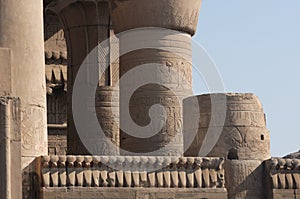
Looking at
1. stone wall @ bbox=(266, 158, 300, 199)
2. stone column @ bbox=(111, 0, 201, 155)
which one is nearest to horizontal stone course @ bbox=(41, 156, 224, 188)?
stone wall @ bbox=(266, 158, 300, 199)

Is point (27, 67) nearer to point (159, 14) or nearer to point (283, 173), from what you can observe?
point (159, 14)

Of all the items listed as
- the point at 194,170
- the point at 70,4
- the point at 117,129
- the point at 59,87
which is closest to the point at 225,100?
the point at 194,170

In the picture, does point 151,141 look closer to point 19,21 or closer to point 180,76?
point 180,76

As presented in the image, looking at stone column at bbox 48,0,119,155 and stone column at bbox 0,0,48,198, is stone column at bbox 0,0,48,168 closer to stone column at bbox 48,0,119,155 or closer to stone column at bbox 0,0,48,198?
stone column at bbox 0,0,48,198

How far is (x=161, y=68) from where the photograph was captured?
848 inches

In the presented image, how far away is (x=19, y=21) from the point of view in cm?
1814

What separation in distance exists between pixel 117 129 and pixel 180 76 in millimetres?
3481

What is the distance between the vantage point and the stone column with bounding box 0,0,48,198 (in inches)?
701

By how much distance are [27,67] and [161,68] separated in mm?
4162

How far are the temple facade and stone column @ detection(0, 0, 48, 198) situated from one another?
2 centimetres

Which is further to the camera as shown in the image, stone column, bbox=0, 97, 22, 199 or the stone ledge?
the stone ledge

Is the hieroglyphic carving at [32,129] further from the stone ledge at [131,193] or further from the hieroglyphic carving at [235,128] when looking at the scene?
the hieroglyphic carving at [235,128]

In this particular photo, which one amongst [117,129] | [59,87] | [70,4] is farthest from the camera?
[59,87]

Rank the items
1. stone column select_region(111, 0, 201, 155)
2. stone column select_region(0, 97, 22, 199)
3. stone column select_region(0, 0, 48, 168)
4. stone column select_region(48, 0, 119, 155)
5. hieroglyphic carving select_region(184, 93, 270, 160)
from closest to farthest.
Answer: stone column select_region(0, 97, 22, 199) → stone column select_region(0, 0, 48, 168) → hieroglyphic carving select_region(184, 93, 270, 160) → stone column select_region(111, 0, 201, 155) → stone column select_region(48, 0, 119, 155)
